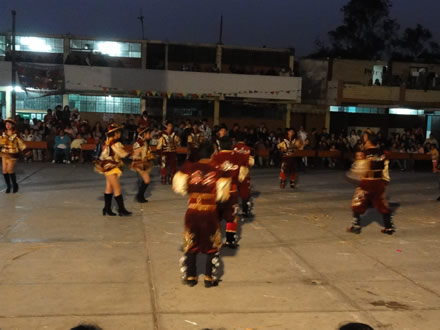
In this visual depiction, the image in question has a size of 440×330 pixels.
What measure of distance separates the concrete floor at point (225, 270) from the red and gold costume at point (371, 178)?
58cm

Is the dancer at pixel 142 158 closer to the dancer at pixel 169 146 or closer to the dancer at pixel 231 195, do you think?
the dancer at pixel 169 146

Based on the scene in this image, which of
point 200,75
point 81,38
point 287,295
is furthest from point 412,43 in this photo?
point 287,295

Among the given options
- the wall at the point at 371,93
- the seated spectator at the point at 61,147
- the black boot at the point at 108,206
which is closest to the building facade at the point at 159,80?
the wall at the point at 371,93

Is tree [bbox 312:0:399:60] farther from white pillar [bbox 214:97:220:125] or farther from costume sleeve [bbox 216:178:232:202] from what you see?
costume sleeve [bbox 216:178:232:202]

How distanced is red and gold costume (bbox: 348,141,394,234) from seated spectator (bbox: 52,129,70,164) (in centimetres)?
1301

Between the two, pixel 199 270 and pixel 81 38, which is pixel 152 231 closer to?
pixel 199 270

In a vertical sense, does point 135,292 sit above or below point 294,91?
below

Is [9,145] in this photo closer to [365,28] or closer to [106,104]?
[106,104]

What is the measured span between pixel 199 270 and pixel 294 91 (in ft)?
68.2

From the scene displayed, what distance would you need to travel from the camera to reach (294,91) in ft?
85.8

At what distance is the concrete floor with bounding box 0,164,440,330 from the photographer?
16.4 feet

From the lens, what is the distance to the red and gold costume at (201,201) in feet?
18.3

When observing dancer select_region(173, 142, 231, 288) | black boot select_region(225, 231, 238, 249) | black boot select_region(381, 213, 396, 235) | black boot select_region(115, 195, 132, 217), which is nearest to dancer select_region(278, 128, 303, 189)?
black boot select_region(381, 213, 396, 235)

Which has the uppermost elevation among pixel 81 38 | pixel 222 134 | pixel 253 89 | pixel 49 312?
pixel 81 38
